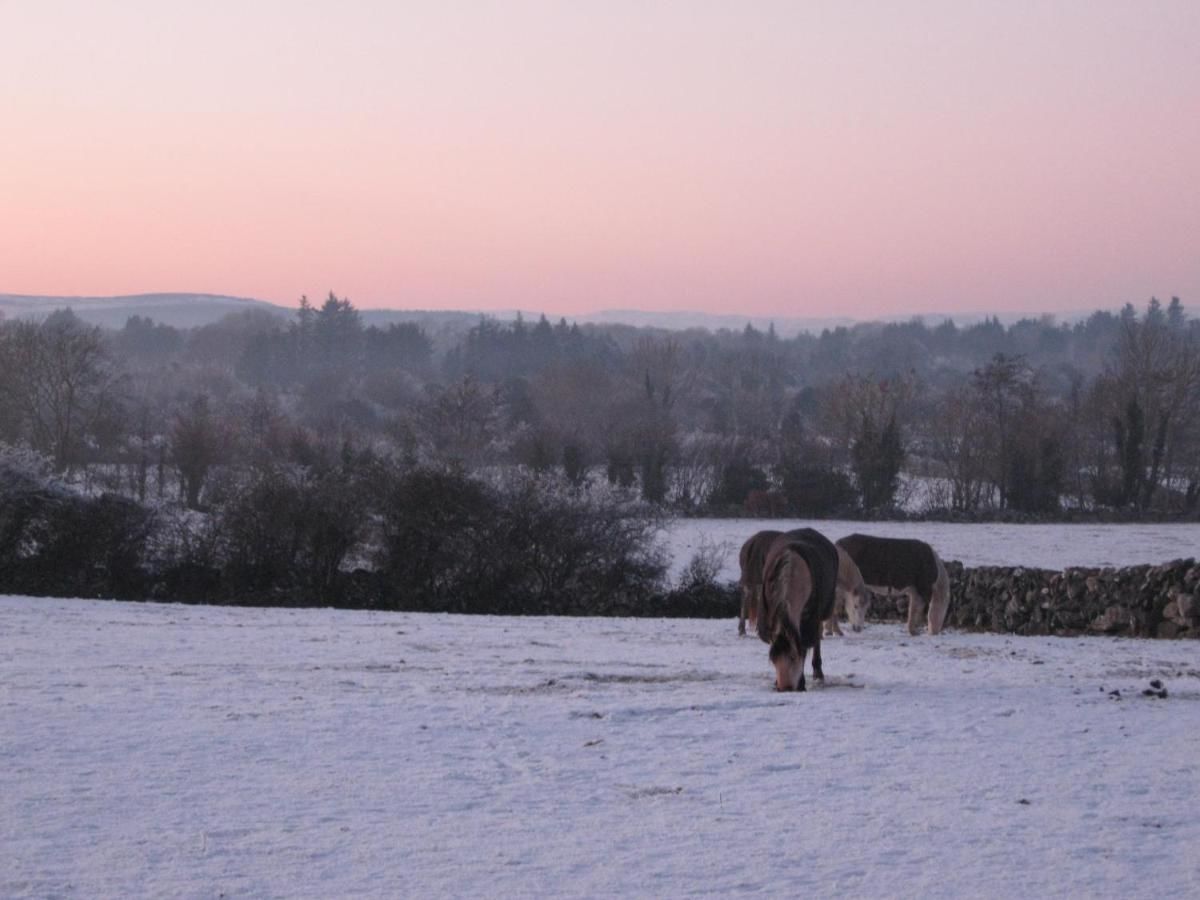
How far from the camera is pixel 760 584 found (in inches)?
798

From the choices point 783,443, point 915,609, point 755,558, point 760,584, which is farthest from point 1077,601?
Result: point 783,443

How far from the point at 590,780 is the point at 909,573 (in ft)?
47.9

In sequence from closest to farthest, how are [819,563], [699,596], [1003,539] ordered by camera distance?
[819,563], [699,596], [1003,539]

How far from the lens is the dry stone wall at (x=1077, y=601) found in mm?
21266

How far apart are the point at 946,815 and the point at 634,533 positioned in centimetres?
3067

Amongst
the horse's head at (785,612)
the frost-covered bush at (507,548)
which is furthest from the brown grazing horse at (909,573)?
the frost-covered bush at (507,548)

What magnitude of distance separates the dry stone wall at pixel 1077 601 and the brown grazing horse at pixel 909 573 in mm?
2312

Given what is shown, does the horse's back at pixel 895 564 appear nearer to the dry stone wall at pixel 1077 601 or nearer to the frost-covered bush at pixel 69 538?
the dry stone wall at pixel 1077 601

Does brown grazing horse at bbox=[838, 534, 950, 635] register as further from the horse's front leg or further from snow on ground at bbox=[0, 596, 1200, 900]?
the horse's front leg

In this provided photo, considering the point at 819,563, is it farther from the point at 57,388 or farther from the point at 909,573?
the point at 57,388

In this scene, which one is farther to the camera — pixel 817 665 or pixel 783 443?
pixel 783 443

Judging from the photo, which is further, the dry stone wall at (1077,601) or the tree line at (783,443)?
Result: the tree line at (783,443)

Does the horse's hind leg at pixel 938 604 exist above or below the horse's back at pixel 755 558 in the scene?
below

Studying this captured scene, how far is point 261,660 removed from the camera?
16547 millimetres
